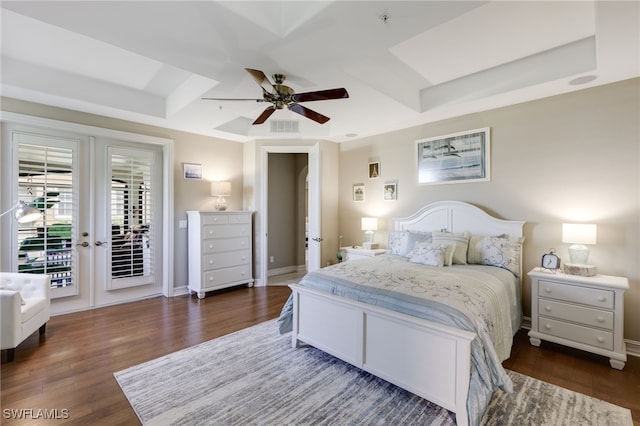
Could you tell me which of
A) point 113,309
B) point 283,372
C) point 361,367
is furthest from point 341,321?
point 113,309

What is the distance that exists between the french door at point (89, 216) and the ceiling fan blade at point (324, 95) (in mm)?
3087

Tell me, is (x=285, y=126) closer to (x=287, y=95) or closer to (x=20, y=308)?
(x=287, y=95)

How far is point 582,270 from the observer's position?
2791mm

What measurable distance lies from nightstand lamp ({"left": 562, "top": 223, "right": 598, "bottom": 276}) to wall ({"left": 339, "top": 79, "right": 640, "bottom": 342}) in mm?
194

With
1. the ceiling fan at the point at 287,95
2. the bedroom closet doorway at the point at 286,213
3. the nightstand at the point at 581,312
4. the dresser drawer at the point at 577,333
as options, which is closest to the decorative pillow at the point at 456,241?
the nightstand at the point at 581,312

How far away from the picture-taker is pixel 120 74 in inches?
132

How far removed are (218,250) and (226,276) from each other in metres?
0.46

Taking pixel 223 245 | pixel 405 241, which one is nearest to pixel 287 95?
pixel 405 241

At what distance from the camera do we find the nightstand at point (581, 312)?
2508 millimetres

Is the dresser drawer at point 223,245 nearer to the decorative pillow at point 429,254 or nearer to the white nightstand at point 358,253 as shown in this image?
the white nightstand at point 358,253

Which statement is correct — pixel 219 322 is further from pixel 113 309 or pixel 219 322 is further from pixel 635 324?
pixel 635 324

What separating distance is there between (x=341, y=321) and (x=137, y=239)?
352cm

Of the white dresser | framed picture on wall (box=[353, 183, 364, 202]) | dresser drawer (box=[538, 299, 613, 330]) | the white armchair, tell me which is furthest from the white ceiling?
dresser drawer (box=[538, 299, 613, 330])

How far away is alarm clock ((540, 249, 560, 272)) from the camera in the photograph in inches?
118
